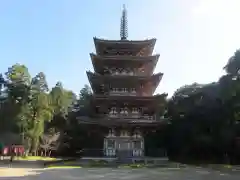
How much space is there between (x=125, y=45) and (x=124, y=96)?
6554 mm

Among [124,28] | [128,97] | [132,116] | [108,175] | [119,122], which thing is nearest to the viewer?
[108,175]

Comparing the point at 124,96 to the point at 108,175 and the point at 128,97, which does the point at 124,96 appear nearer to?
the point at 128,97

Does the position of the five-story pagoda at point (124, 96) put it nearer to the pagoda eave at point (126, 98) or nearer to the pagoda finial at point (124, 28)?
the pagoda eave at point (126, 98)

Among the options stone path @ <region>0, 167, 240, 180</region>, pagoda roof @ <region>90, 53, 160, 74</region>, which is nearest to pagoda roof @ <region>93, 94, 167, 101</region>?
pagoda roof @ <region>90, 53, 160, 74</region>

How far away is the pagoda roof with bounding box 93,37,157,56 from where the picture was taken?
118 ft

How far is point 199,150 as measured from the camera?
141 feet

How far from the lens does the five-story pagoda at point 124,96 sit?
33344 mm

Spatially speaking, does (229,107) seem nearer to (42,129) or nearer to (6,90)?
(42,129)

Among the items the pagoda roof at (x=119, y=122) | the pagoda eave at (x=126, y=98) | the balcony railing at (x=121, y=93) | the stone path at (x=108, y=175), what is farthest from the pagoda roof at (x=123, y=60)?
the stone path at (x=108, y=175)

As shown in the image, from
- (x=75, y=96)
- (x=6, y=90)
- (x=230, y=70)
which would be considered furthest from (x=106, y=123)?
(x=75, y=96)

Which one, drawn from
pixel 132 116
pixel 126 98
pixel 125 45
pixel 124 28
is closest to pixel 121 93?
pixel 126 98

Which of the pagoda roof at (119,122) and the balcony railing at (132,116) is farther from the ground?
the balcony railing at (132,116)

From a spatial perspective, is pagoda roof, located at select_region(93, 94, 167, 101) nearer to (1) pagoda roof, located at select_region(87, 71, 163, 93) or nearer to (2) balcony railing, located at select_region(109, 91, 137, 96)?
(2) balcony railing, located at select_region(109, 91, 137, 96)

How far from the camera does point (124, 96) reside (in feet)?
110
